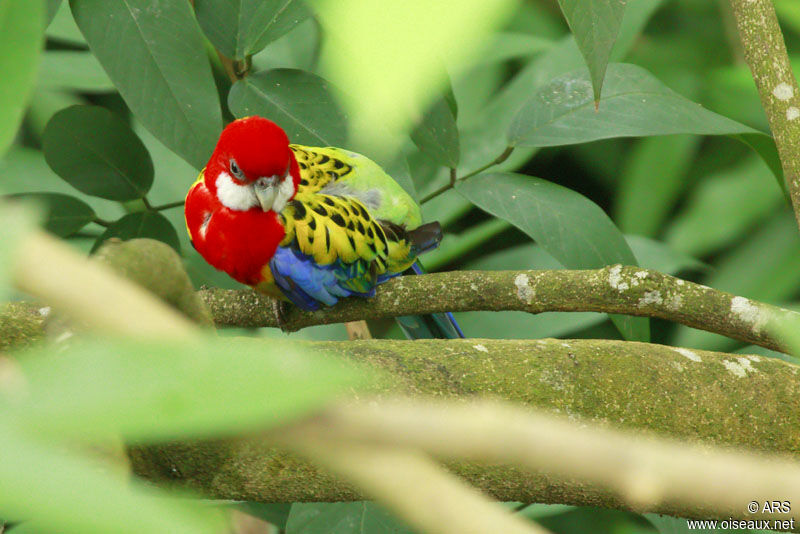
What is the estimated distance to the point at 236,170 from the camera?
1.45 meters

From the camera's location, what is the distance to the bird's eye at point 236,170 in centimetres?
143

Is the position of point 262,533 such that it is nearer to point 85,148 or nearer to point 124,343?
point 85,148

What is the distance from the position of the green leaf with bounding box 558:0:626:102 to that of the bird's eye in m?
0.97

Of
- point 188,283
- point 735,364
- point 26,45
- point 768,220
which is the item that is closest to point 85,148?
point 188,283

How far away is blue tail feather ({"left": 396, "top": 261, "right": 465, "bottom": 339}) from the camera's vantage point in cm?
166

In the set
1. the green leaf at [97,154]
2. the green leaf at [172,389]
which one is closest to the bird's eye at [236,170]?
the green leaf at [97,154]

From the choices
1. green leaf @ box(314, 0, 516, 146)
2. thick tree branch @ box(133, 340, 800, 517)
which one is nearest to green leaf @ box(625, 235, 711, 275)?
thick tree branch @ box(133, 340, 800, 517)

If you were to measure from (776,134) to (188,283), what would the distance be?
85 centimetres

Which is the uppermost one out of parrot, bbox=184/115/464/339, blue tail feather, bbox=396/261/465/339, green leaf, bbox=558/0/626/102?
green leaf, bbox=558/0/626/102

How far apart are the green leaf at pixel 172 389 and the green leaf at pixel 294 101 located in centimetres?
114

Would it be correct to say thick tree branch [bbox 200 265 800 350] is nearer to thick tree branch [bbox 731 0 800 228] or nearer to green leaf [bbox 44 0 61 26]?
thick tree branch [bbox 731 0 800 228]

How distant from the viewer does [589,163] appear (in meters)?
2.56

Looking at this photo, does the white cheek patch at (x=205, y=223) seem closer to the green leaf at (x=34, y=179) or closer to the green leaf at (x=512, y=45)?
the green leaf at (x=34, y=179)

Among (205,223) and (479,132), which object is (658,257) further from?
(205,223)
